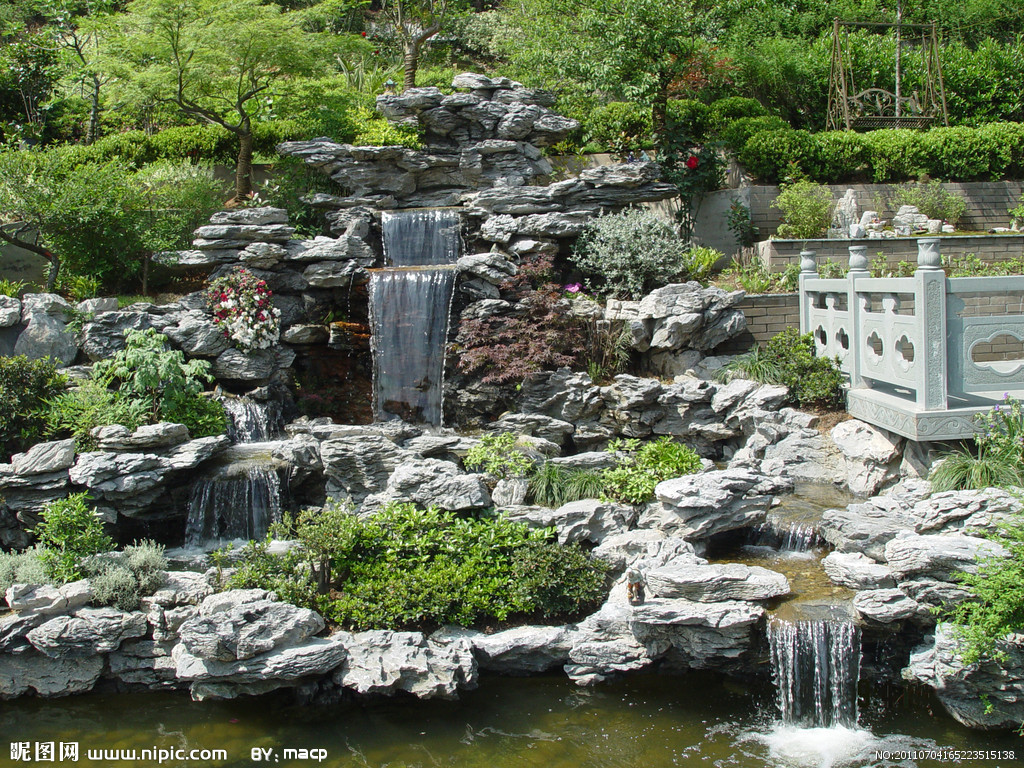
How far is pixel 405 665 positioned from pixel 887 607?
4.19 m

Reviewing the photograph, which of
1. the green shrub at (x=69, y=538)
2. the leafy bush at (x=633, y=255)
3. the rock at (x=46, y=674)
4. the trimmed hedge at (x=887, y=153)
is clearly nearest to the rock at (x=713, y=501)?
the leafy bush at (x=633, y=255)

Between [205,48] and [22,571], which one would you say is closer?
[22,571]

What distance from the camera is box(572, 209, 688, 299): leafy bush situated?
12367mm

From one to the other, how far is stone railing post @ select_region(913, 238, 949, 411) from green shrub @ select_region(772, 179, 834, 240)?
533 centimetres

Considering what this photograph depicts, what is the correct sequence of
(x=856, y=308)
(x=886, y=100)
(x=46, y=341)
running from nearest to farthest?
(x=856, y=308), (x=46, y=341), (x=886, y=100)

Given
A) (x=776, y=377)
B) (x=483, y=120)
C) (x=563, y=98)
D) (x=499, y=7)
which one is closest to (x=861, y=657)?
(x=776, y=377)

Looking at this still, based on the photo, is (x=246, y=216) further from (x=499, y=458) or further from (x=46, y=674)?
(x=46, y=674)

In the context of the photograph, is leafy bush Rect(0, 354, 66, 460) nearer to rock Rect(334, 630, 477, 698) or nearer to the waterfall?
the waterfall

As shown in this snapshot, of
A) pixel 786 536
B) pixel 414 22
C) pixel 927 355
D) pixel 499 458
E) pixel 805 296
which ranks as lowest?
pixel 786 536

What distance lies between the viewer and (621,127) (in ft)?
50.2

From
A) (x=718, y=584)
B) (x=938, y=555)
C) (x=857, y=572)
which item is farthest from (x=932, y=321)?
(x=718, y=584)

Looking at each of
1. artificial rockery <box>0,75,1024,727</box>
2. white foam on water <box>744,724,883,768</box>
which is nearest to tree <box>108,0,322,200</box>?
artificial rockery <box>0,75,1024,727</box>

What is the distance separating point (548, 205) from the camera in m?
13.3

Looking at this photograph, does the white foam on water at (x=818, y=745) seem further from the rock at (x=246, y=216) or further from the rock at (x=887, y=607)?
the rock at (x=246, y=216)
